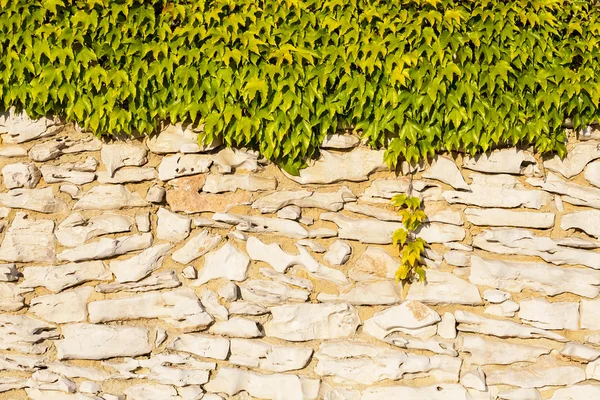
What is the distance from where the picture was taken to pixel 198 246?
10.6 feet

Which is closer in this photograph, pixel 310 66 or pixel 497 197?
pixel 310 66

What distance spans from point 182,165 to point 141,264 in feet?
1.83

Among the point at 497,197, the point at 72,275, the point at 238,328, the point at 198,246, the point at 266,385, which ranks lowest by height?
A: the point at 266,385

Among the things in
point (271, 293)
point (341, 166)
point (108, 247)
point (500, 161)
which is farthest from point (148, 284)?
point (500, 161)

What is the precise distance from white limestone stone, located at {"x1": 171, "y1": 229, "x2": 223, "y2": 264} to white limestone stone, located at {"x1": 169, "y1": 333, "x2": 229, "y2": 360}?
1.30 ft

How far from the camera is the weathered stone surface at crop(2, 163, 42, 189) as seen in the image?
3260 mm

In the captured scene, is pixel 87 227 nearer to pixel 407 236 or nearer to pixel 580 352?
pixel 407 236

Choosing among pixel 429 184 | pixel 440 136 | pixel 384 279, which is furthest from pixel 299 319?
pixel 440 136

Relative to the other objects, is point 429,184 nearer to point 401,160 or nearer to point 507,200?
point 401,160

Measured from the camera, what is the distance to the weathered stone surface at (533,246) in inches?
127

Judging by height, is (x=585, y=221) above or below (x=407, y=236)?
above

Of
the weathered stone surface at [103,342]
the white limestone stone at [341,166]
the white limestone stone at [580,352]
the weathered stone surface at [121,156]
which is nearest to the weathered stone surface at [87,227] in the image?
the weathered stone surface at [121,156]

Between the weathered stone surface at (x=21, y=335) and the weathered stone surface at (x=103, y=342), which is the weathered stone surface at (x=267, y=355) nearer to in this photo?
the weathered stone surface at (x=103, y=342)

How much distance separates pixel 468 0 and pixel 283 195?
4.49 ft
